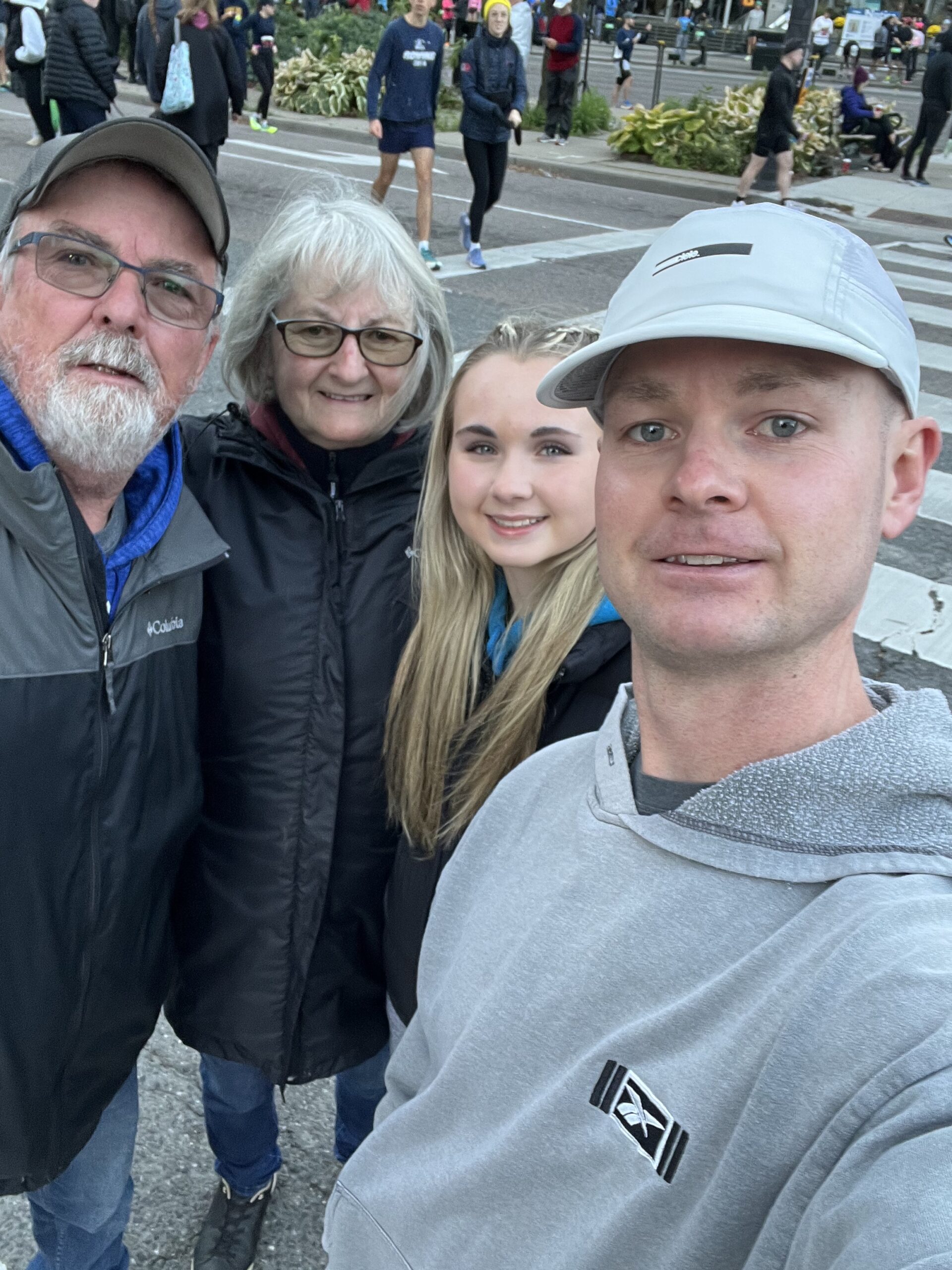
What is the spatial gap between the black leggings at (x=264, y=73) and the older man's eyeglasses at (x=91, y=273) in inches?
689

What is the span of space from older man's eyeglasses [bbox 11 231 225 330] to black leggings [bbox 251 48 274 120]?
1751cm

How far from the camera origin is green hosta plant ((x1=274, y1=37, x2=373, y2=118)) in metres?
19.7

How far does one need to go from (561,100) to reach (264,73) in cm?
488

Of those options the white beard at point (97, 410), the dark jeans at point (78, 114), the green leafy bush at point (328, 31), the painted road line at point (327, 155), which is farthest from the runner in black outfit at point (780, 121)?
the white beard at point (97, 410)

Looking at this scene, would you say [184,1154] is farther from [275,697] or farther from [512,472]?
[512,472]

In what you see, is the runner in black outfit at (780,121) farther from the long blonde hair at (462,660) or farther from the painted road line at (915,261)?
the long blonde hair at (462,660)

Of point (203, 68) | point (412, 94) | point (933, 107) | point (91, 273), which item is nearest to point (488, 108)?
point (412, 94)

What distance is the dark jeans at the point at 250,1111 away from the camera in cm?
237

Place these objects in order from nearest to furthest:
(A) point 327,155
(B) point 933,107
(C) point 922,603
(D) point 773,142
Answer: (C) point 922,603 < (D) point 773,142 < (A) point 327,155 < (B) point 933,107

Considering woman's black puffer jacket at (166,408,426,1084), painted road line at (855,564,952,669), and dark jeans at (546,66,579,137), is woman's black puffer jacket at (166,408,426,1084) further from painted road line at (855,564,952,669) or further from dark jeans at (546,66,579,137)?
dark jeans at (546,66,579,137)

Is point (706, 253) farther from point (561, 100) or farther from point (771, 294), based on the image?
point (561, 100)

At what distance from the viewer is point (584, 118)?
2022 centimetres

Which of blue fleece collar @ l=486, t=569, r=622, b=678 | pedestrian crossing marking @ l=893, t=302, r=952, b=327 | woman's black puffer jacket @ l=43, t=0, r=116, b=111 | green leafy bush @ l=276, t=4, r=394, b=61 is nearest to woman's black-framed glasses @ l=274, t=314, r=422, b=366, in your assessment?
blue fleece collar @ l=486, t=569, r=622, b=678

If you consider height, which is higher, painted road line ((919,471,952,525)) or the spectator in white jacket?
the spectator in white jacket
